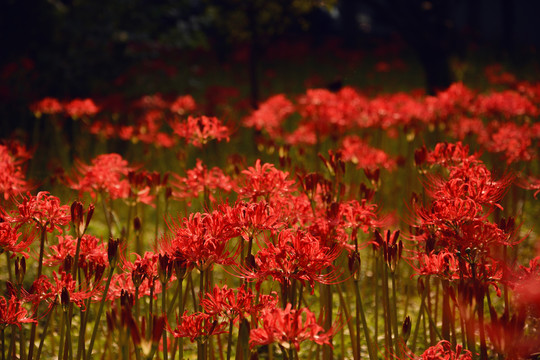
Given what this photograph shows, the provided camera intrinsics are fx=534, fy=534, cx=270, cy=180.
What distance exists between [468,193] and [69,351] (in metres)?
1.25

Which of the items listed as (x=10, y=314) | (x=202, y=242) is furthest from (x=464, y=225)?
(x=10, y=314)

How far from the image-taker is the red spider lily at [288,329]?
1111 mm

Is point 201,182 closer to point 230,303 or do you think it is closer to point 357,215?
point 357,215

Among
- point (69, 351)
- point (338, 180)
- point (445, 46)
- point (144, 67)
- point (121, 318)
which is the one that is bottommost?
point (69, 351)

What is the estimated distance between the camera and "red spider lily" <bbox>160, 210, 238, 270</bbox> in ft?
4.42

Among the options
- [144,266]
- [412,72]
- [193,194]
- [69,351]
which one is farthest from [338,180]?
[412,72]

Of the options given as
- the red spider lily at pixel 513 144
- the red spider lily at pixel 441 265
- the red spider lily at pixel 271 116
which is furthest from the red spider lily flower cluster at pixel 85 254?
the red spider lily at pixel 271 116

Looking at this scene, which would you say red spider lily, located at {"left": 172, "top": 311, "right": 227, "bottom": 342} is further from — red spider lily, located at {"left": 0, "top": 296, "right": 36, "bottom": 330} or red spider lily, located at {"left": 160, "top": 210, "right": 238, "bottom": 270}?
red spider lily, located at {"left": 0, "top": 296, "right": 36, "bottom": 330}

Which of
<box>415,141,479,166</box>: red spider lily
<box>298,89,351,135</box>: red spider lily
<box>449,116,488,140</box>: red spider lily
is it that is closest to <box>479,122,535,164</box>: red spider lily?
<box>449,116,488,140</box>: red spider lily

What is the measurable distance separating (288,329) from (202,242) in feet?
1.15

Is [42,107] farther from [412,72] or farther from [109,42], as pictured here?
[412,72]

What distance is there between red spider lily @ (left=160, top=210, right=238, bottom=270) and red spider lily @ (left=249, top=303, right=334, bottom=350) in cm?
27

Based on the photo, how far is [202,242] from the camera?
1.35 m

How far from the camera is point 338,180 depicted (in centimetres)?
211
